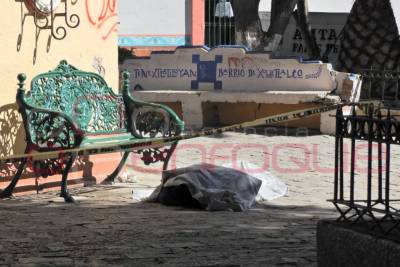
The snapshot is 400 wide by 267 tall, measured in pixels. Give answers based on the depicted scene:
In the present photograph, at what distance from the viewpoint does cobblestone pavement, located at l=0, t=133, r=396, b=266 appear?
5.71 m

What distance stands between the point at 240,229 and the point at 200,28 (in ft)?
58.7

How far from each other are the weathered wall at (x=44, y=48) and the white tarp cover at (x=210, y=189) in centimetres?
147

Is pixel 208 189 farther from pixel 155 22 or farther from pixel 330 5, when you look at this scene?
pixel 330 5

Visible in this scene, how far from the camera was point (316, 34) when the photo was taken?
2384 centimetres

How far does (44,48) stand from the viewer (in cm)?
855

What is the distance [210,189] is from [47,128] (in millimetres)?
1557

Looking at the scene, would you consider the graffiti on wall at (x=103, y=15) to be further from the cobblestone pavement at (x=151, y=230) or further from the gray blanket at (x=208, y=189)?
the gray blanket at (x=208, y=189)

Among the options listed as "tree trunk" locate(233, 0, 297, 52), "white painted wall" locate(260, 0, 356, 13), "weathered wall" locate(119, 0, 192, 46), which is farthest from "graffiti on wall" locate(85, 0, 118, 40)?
"white painted wall" locate(260, 0, 356, 13)

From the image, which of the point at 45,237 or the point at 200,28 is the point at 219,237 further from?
the point at 200,28

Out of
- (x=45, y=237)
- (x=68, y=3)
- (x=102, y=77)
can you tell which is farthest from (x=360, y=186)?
(x=45, y=237)

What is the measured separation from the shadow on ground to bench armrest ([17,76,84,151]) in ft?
1.60

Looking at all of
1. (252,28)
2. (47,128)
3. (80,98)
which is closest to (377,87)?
(252,28)

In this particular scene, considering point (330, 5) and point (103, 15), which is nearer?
point (103, 15)

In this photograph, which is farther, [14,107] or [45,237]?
[14,107]
